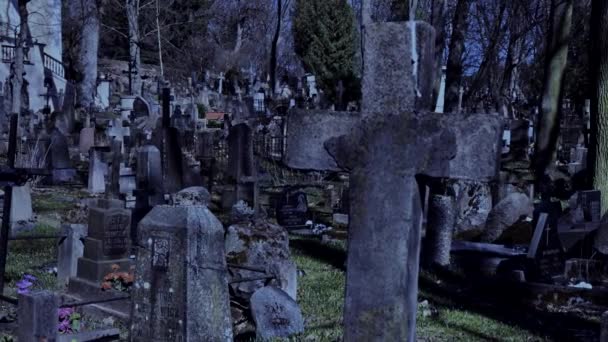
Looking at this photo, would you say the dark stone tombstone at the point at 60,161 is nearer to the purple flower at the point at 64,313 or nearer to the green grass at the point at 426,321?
the green grass at the point at 426,321

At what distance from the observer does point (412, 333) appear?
4887mm

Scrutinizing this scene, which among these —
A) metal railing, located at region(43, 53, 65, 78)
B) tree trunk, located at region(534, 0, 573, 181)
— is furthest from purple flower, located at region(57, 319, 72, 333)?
metal railing, located at region(43, 53, 65, 78)

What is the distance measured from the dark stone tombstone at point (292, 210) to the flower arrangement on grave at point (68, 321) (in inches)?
264

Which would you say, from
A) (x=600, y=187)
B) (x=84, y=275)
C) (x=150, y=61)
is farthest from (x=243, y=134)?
(x=150, y=61)

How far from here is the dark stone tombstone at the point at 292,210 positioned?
14.0 m

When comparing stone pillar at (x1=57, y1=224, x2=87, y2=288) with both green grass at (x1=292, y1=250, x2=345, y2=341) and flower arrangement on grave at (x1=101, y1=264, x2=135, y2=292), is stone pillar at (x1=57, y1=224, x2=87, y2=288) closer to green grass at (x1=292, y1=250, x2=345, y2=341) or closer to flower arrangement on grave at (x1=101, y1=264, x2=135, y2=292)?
flower arrangement on grave at (x1=101, y1=264, x2=135, y2=292)

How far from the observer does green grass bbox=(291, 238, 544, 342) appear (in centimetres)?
751

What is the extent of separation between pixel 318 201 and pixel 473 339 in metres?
9.80

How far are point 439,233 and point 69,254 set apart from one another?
4348 millimetres

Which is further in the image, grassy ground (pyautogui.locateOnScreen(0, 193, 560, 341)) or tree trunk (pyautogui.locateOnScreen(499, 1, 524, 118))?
tree trunk (pyautogui.locateOnScreen(499, 1, 524, 118))

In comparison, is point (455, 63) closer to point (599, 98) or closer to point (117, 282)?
point (599, 98)

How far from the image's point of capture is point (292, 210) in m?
14.1

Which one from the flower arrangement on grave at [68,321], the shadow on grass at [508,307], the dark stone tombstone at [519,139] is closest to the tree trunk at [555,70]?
the dark stone tombstone at [519,139]

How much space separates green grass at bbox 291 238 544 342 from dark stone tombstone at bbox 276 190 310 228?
429 centimetres
